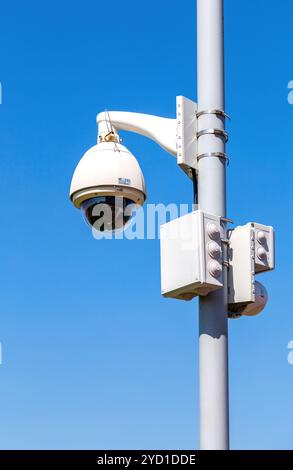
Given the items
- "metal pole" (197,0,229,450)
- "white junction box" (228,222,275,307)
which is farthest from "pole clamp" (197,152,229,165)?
"white junction box" (228,222,275,307)

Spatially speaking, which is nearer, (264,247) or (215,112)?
(264,247)

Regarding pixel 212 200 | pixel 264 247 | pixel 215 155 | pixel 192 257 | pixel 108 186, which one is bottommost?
pixel 192 257

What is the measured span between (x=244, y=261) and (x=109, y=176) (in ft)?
3.69

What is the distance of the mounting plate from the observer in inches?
257

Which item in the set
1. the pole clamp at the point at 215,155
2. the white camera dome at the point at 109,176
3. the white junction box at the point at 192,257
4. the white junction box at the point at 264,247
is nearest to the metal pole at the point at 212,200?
the pole clamp at the point at 215,155

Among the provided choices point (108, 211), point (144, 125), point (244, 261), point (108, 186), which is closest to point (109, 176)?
point (108, 186)

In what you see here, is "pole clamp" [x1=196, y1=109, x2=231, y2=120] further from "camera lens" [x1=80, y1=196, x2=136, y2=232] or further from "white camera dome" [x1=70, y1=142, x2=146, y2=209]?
"camera lens" [x1=80, y1=196, x2=136, y2=232]

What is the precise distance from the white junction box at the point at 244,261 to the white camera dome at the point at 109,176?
83 cm

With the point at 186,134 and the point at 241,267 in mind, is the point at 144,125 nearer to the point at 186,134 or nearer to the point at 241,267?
the point at 186,134

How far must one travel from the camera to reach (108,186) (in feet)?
22.0
